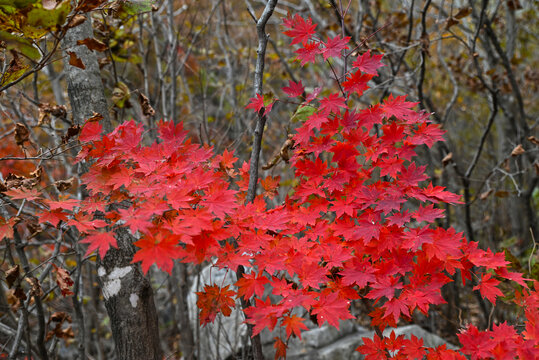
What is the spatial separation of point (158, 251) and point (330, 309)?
0.68 metres

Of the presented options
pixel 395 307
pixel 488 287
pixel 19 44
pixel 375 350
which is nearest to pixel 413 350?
pixel 375 350

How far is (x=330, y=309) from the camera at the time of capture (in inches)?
58.8

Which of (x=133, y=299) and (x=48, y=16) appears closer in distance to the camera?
(x=48, y=16)

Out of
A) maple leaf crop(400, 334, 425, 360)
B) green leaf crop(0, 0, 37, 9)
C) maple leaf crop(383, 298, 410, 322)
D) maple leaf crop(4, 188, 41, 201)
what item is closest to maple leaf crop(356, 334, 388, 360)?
maple leaf crop(400, 334, 425, 360)

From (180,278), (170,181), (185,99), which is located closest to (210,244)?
(170,181)

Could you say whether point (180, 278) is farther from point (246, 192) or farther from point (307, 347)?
point (246, 192)

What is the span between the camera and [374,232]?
5.24 feet

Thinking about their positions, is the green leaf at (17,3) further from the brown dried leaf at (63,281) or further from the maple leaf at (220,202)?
the brown dried leaf at (63,281)

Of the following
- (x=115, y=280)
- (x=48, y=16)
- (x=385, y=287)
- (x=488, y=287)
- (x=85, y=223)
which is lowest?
(x=488, y=287)

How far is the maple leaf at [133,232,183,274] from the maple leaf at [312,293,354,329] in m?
0.58

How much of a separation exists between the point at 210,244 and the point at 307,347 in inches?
85.6

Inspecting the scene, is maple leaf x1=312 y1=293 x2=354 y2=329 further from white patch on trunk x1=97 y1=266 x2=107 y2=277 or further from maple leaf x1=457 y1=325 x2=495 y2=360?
white patch on trunk x1=97 y1=266 x2=107 y2=277

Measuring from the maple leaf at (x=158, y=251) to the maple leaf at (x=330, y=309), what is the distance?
Answer: 580mm

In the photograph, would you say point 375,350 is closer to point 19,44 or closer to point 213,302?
point 213,302
